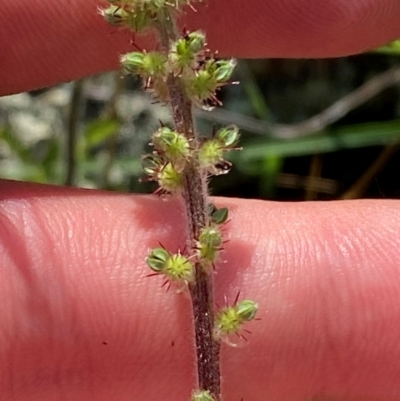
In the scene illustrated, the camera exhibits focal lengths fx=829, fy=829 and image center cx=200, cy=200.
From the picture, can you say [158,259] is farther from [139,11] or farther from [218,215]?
[139,11]

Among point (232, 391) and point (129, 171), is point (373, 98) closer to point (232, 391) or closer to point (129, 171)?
point (129, 171)

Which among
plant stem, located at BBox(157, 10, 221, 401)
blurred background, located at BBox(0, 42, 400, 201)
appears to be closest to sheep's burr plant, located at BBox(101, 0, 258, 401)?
plant stem, located at BBox(157, 10, 221, 401)

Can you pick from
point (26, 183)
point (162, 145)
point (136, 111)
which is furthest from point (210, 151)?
point (136, 111)

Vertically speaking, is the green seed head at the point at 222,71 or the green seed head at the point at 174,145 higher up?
the green seed head at the point at 222,71

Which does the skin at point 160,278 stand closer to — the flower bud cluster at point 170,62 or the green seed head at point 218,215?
the green seed head at point 218,215

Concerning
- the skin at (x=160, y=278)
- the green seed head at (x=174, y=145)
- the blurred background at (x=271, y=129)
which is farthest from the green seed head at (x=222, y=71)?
the blurred background at (x=271, y=129)

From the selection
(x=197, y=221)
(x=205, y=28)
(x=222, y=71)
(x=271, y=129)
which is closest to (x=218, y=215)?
(x=197, y=221)

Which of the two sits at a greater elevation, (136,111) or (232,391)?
(136,111)
